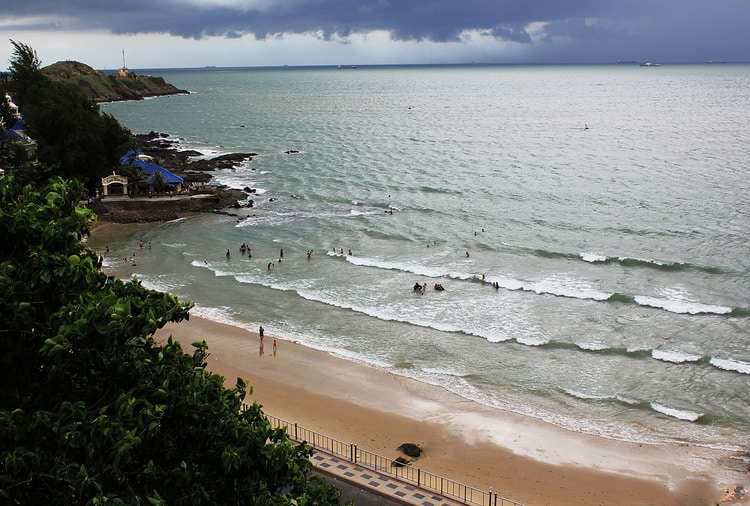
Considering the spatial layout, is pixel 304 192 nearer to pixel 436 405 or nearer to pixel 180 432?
pixel 436 405

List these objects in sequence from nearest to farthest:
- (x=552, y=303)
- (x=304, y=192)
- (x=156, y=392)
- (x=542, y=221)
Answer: (x=156, y=392) < (x=552, y=303) < (x=542, y=221) < (x=304, y=192)

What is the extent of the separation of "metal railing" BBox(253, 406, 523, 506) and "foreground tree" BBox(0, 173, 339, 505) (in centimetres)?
875

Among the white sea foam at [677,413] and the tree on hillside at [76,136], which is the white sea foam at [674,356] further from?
the tree on hillside at [76,136]

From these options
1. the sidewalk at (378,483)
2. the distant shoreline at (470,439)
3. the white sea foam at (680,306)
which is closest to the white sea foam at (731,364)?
the white sea foam at (680,306)

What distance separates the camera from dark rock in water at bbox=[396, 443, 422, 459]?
24241 millimetres

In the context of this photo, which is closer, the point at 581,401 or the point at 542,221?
the point at 581,401

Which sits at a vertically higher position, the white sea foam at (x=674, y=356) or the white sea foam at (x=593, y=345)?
the white sea foam at (x=593, y=345)

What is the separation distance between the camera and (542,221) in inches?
2261

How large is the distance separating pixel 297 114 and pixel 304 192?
94053 millimetres

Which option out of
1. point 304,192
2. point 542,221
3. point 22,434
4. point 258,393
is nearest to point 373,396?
point 258,393

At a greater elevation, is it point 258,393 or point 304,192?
point 304,192

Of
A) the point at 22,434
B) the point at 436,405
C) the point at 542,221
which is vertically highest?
the point at 22,434

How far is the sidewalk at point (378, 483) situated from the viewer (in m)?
18.2

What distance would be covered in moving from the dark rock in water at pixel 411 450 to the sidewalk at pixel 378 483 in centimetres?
475
